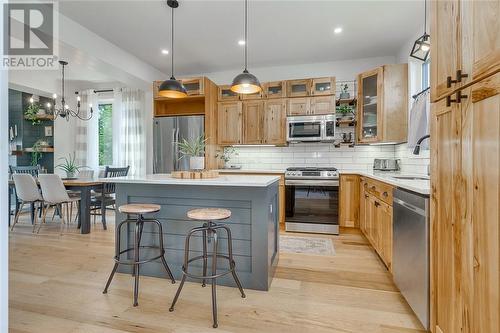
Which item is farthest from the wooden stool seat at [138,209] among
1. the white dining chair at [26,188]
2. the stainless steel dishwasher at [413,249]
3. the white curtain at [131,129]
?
the white curtain at [131,129]

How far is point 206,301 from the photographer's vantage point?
1981mm

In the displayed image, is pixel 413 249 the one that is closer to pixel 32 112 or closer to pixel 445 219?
pixel 445 219

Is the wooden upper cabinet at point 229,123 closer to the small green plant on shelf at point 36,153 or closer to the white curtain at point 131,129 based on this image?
the white curtain at point 131,129

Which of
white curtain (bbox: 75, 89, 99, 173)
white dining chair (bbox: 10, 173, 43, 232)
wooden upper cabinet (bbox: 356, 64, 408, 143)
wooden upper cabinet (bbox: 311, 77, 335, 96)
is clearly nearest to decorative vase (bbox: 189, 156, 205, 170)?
wooden upper cabinet (bbox: 311, 77, 335, 96)

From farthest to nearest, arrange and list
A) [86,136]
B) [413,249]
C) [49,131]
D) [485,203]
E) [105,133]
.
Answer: [105,133], [86,136], [49,131], [413,249], [485,203]

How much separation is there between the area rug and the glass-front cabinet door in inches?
69.9

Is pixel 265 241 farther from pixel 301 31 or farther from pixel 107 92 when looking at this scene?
pixel 107 92

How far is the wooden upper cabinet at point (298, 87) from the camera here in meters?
4.31

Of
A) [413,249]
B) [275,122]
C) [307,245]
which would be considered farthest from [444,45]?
[275,122]

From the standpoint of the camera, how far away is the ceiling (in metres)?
2.94

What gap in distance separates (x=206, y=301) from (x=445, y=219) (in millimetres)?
1732

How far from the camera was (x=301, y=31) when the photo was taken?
11.5 ft

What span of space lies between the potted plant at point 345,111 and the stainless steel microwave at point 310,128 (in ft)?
0.91

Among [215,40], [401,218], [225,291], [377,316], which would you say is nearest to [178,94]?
[215,40]
